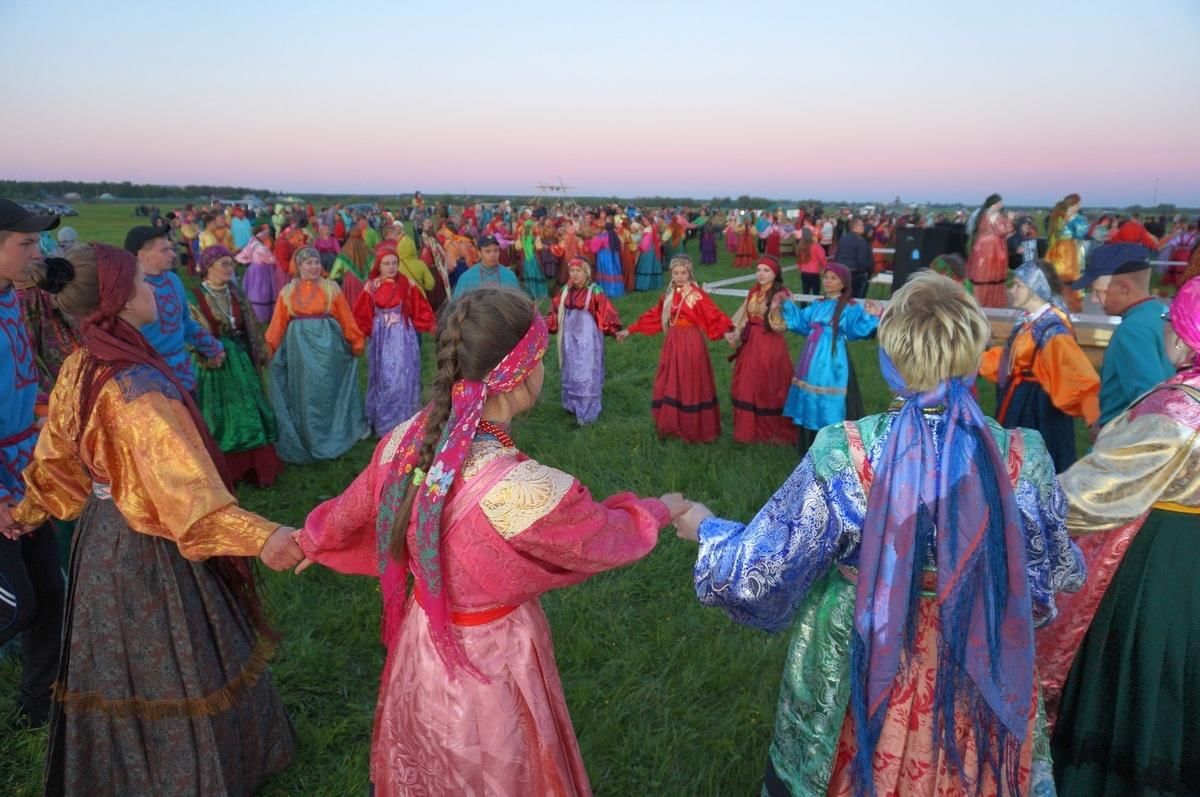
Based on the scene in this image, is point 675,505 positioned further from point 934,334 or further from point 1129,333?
point 1129,333

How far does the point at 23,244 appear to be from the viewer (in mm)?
2863

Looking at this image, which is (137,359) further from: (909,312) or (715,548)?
(909,312)

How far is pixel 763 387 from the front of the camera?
6754 mm

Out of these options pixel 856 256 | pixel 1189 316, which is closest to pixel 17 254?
pixel 1189 316

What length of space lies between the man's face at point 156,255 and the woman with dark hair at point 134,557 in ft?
7.90

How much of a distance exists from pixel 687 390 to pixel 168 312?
436cm

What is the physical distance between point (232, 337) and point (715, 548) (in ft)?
16.5

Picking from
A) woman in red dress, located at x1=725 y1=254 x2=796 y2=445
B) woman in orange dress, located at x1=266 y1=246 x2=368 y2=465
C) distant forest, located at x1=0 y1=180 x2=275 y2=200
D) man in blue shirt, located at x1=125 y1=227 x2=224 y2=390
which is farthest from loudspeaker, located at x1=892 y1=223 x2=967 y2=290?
Answer: distant forest, located at x1=0 y1=180 x2=275 y2=200

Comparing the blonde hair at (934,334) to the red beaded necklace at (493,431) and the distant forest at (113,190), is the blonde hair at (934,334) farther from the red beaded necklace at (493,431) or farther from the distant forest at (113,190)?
the distant forest at (113,190)

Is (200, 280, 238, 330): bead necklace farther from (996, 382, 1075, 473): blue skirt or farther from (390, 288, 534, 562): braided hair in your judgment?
(996, 382, 1075, 473): blue skirt

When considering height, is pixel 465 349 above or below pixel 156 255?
below

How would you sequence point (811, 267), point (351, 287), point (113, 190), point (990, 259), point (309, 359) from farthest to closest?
1. point (113, 190)
2. point (811, 267)
3. point (990, 259)
4. point (351, 287)
5. point (309, 359)

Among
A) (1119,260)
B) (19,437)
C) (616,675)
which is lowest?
(616,675)

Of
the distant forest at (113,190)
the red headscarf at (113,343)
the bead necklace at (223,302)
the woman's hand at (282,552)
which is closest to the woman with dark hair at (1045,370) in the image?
the woman's hand at (282,552)
